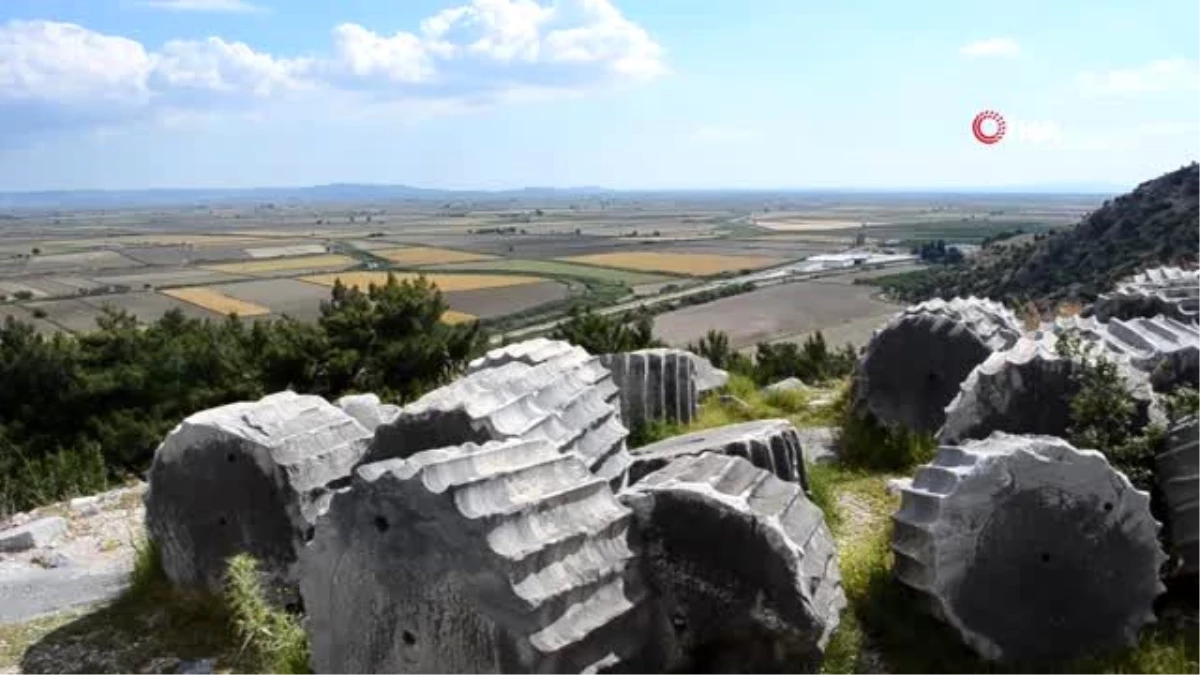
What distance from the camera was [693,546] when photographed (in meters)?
5.42

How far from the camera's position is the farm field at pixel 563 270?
73.6 meters

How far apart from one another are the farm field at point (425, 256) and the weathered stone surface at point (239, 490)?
3123 inches

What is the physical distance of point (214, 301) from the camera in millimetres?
59094

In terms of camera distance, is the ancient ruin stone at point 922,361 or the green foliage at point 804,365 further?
the green foliage at point 804,365

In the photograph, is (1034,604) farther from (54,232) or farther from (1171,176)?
(54,232)

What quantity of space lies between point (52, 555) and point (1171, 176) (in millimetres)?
56799

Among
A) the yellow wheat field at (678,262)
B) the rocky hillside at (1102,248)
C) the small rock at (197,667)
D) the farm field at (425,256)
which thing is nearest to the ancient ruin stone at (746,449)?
the small rock at (197,667)

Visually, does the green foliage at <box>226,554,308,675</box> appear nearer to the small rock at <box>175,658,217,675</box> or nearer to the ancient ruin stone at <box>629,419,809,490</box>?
the small rock at <box>175,658,217,675</box>

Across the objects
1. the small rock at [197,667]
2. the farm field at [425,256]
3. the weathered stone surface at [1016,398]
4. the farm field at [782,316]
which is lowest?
the farm field at [425,256]

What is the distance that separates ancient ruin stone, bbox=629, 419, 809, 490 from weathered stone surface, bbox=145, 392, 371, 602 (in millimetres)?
2017

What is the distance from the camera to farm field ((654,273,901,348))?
1735 inches

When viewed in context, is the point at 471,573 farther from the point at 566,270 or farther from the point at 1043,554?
the point at 566,270

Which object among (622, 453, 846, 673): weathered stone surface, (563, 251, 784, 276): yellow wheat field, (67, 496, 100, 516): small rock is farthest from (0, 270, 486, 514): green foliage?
(563, 251, 784, 276): yellow wheat field

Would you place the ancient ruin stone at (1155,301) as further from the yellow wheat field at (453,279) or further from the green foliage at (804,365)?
the yellow wheat field at (453,279)
